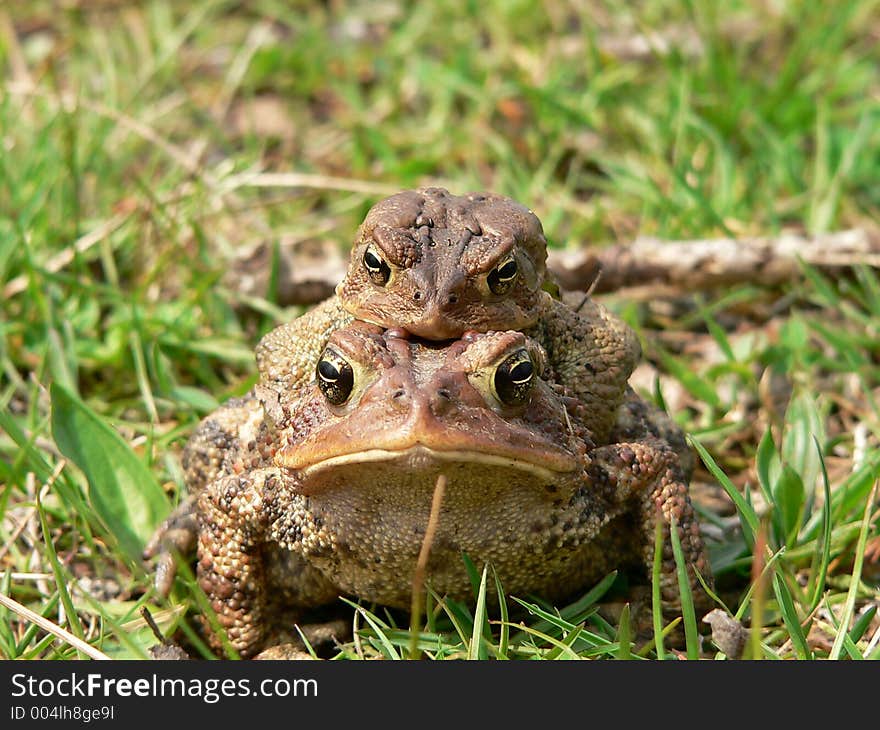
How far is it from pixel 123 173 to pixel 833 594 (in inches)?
145

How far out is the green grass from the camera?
3.20 metres

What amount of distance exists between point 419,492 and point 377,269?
64cm

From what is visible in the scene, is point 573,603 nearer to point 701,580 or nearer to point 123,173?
point 701,580

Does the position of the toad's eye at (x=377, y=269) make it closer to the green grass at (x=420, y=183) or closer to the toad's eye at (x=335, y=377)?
the toad's eye at (x=335, y=377)

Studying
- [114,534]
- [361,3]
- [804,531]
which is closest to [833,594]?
[804,531]

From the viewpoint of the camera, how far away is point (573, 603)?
3055 millimetres

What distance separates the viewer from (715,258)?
4.48m

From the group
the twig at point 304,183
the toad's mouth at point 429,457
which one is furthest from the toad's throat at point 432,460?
the twig at point 304,183

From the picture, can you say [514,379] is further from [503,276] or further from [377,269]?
[377,269]

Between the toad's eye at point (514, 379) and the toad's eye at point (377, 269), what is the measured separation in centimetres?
46

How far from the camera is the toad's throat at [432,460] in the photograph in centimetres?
244

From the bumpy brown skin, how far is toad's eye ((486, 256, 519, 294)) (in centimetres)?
17

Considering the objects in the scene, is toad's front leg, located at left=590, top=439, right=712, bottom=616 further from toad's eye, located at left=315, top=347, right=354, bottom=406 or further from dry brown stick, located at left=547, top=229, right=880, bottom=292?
dry brown stick, located at left=547, top=229, right=880, bottom=292

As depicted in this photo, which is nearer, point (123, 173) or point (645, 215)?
point (645, 215)
